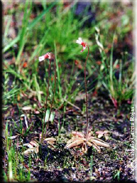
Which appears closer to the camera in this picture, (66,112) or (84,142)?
(84,142)

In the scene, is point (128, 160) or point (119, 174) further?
point (128, 160)

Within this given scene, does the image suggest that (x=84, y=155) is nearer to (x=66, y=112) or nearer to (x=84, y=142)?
(x=84, y=142)

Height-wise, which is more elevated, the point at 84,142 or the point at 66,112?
the point at 66,112

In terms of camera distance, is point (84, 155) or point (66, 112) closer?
point (84, 155)

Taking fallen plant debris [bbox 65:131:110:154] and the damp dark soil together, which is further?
fallen plant debris [bbox 65:131:110:154]

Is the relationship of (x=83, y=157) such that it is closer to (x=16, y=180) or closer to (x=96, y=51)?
(x=16, y=180)

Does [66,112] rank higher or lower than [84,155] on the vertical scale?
higher

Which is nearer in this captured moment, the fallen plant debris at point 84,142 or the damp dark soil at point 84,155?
the damp dark soil at point 84,155

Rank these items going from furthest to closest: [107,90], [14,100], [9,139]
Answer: [107,90]
[14,100]
[9,139]

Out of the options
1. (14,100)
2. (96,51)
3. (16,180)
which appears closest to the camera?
(16,180)

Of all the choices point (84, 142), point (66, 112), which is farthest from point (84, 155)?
point (66, 112)

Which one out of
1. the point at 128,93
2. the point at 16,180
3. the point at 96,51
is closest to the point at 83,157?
the point at 16,180
